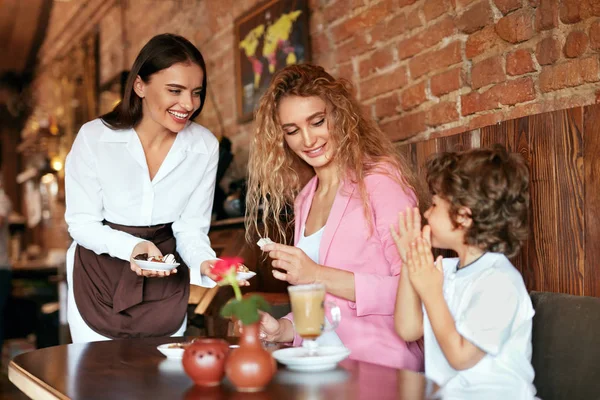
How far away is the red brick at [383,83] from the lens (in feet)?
9.65

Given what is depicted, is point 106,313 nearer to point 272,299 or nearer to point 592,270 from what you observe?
point 272,299

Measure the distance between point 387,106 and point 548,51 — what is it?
3.02 ft

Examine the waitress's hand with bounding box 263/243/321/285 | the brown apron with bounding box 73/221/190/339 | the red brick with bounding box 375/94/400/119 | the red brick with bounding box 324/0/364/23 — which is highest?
the red brick with bounding box 324/0/364/23

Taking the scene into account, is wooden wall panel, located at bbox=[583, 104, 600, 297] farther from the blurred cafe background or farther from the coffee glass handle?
the coffee glass handle

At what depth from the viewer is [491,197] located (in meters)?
1.73

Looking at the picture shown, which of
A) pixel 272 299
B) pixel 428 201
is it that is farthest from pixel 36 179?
pixel 428 201

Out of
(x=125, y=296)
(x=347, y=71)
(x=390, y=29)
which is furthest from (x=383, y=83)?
(x=125, y=296)

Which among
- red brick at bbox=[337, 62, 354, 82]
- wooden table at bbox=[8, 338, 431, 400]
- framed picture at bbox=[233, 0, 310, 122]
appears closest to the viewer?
wooden table at bbox=[8, 338, 431, 400]

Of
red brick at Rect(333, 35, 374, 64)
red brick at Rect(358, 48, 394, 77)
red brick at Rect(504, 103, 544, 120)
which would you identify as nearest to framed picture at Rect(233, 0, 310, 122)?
red brick at Rect(333, 35, 374, 64)

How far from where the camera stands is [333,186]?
242 cm

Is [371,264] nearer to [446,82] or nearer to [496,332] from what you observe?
[496,332]

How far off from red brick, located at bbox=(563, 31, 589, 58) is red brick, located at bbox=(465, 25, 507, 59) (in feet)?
0.95

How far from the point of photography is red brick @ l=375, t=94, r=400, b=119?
9.77 ft

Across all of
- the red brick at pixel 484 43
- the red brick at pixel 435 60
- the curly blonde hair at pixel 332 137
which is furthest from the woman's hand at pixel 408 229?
the red brick at pixel 435 60
